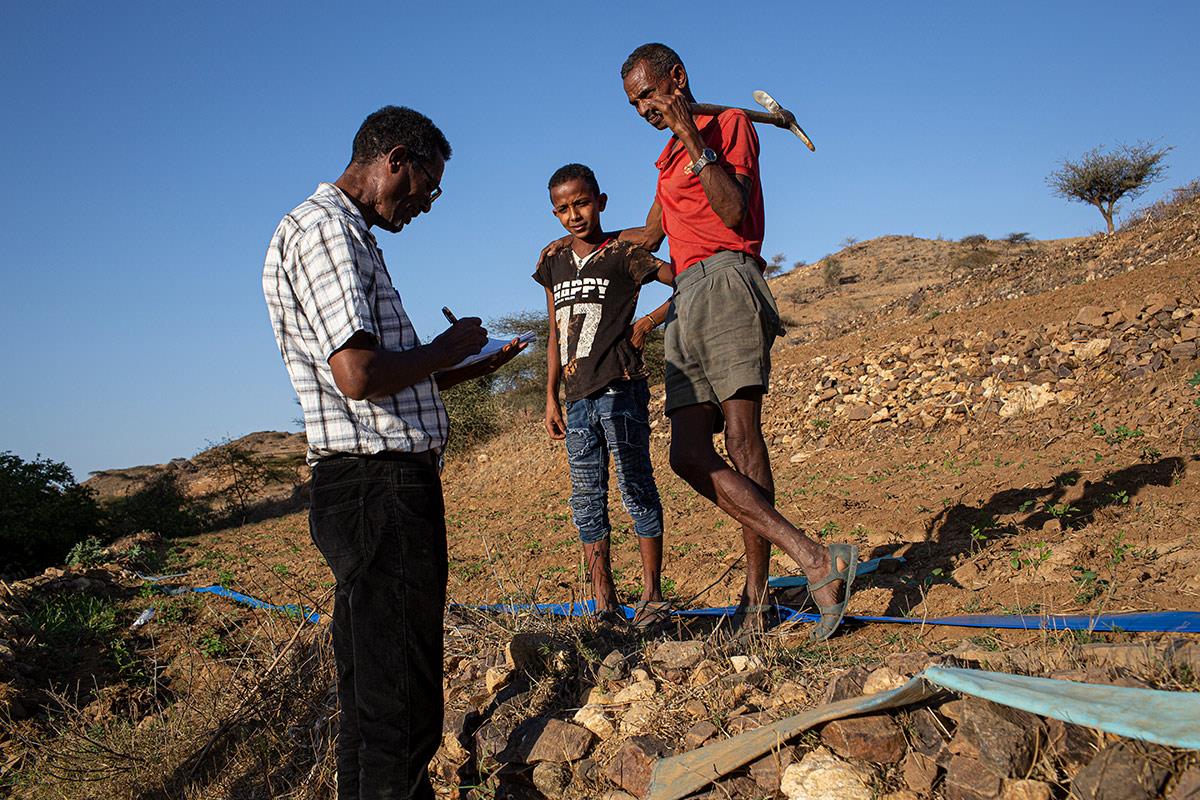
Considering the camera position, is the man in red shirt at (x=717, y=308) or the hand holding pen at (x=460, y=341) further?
the man in red shirt at (x=717, y=308)

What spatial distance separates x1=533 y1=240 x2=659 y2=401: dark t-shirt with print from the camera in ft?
12.9

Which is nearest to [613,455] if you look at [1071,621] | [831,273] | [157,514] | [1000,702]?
[1071,621]

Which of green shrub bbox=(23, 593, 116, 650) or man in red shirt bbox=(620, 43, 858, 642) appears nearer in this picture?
man in red shirt bbox=(620, 43, 858, 642)

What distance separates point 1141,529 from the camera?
4.12 meters

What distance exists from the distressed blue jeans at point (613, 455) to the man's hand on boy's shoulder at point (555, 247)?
2.39 ft

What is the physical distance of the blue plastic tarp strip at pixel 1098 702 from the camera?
1.71m

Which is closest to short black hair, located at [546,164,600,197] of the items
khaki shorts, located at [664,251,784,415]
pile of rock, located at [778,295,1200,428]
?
khaki shorts, located at [664,251,784,415]

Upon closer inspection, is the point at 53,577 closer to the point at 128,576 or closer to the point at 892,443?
the point at 128,576

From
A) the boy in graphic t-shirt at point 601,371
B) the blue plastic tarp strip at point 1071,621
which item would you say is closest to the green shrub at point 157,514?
the boy in graphic t-shirt at point 601,371

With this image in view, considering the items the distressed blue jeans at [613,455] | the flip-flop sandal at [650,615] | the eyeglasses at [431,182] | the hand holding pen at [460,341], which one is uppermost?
the eyeglasses at [431,182]

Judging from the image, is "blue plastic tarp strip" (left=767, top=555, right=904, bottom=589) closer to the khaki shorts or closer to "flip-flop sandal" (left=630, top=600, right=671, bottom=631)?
"flip-flop sandal" (left=630, top=600, right=671, bottom=631)

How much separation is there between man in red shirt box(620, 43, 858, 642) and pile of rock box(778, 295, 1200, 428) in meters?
6.27

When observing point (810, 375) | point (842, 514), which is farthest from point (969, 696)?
point (810, 375)

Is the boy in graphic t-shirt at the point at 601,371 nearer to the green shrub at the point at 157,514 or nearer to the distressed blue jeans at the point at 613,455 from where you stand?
the distressed blue jeans at the point at 613,455
